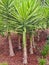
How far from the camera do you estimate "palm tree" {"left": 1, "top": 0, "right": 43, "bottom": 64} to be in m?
9.97

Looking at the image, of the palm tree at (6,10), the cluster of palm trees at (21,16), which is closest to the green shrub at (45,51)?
the cluster of palm trees at (21,16)

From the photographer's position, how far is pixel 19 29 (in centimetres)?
1014

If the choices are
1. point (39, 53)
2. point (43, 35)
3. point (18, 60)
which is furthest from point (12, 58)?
point (43, 35)

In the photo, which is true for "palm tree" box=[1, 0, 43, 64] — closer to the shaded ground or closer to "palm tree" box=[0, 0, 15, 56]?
"palm tree" box=[0, 0, 15, 56]

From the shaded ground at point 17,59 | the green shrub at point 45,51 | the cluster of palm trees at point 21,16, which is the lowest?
the shaded ground at point 17,59

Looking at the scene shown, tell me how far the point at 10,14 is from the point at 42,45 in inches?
101

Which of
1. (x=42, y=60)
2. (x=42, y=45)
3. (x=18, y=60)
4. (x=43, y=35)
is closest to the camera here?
(x=42, y=60)

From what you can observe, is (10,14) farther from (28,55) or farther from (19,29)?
(28,55)

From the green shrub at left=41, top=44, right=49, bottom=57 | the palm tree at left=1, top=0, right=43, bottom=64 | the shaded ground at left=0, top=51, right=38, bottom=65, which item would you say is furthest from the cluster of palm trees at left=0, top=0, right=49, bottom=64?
the green shrub at left=41, top=44, right=49, bottom=57

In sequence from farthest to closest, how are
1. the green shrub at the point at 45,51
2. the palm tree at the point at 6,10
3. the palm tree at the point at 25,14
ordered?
the green shrub at the point at 45,51
the palm tree at the point at 6,10
the palm tree at the point at 25,14

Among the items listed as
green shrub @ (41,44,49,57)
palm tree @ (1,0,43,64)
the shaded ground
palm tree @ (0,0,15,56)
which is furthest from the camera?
green shrub @ (41,44,49,57)

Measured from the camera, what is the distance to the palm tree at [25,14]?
997cm

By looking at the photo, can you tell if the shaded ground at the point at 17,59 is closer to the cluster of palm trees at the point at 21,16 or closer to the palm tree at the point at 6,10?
the cluster of palm trees at the point at 21,16

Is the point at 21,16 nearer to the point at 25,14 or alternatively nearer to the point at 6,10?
the point at 25,14
